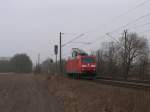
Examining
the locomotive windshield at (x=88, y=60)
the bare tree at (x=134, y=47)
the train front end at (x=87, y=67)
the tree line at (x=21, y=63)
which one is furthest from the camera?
the tree line at (x=21, y=63)

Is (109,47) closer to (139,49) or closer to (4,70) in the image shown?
(139,49)

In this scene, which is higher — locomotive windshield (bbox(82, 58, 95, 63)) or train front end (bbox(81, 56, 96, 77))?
locomotive windshield (bbox(82, 58, 95, 63))

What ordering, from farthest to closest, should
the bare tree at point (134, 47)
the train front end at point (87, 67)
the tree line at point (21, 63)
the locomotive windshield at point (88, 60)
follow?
the tree line at point (21, 63), the bare tree at point (134, 47), the locomotive windshield at point (88, 60), the train front end at point (87, 67)

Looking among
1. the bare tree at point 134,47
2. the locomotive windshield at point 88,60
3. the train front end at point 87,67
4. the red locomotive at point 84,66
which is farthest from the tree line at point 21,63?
the train front end at point 87,67

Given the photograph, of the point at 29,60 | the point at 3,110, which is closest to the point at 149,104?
the point at 3,110

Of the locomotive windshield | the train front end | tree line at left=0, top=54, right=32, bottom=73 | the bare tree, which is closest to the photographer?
the train front end

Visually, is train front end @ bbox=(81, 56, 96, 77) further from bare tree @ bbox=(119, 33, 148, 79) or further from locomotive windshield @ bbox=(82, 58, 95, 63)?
bare tree @ bbox=(119, 33, 148, 79)

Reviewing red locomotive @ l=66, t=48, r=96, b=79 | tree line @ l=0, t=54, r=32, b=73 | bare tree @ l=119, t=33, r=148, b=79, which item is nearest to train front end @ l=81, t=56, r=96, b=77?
red locomotive @ l=66, t=48, r=96, b=79

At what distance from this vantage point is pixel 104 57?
3644 inches

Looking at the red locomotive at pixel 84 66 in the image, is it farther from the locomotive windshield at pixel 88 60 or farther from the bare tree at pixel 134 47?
the bare tree at pixel 134 47

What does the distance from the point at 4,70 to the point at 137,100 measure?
178 meters

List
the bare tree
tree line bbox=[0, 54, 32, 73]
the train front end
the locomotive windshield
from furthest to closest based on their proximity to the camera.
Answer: tree line bbox=[0, 54, 32, 73] → the bare tree → the locomotive windshield → the train front end

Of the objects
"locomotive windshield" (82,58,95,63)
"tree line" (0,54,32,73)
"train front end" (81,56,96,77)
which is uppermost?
"tree line" (0,54,32,73)

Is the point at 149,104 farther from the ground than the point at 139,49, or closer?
closer
